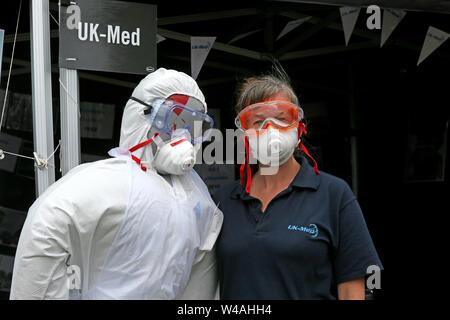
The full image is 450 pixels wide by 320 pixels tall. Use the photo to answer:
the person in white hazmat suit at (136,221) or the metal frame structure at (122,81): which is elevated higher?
the metal frame structure at (122,81)

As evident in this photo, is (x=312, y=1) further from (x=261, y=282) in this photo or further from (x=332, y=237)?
(x=261, y=282)

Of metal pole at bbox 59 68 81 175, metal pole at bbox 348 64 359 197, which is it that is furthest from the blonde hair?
metal pole at bbox 348 64 359 197

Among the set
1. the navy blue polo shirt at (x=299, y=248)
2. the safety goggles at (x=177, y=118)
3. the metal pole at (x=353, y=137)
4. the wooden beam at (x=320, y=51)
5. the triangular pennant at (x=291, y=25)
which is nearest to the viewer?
the navy blue polo shirt at (x=299, y=248)

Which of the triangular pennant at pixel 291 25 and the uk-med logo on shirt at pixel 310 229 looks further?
the triangular pennant at pixel 291 25

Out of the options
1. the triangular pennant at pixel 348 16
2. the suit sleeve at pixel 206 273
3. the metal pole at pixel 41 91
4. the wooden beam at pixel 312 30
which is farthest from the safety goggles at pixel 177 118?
the wooden beam at pixel 312 30

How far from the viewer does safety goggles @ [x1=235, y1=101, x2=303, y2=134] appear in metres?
2.01

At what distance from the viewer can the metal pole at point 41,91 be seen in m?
2.16

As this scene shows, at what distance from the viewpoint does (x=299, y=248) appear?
1.83m

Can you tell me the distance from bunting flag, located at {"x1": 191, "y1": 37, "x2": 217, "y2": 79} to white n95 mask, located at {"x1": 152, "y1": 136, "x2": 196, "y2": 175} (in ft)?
4.98

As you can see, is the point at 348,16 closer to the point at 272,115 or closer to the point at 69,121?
the point at 272,115

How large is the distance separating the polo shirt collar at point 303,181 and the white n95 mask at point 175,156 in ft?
0.90

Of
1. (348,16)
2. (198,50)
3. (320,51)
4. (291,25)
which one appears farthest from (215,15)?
(320,51)

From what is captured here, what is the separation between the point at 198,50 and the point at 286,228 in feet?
6.14

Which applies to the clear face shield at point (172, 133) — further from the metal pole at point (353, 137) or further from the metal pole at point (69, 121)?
the metal pole at point (353, 137)
